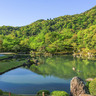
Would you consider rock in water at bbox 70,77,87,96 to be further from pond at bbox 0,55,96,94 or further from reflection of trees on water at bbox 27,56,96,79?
reflection of trees on water at bbox 27,56,96,79

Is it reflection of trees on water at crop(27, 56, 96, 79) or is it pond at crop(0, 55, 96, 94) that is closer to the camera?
pond at crop(0, 55, 96, 94)

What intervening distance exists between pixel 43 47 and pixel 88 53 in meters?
26.5

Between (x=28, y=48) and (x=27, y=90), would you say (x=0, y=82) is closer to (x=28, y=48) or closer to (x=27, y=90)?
(x=27, y=90)

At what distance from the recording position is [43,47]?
241ft

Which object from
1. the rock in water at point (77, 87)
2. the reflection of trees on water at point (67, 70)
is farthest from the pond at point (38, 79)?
the rock in water at point (77, 87)

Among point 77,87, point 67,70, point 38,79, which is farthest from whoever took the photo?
point 67,70

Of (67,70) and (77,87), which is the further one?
(67,70)

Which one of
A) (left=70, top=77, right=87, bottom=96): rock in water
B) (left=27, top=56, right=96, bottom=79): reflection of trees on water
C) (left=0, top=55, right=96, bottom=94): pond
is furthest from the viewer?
(left=27, top=56, right=96, bottom=79): reflection of trees on water

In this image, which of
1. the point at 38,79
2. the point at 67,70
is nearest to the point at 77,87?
the point at 38,79

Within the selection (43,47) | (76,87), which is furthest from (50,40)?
(76,87)

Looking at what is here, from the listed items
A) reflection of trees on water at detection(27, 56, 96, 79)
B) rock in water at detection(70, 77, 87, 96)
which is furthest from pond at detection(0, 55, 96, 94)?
rock in water at detection(70, 77, 87, 96)

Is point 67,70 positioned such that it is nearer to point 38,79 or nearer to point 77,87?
point 38,79

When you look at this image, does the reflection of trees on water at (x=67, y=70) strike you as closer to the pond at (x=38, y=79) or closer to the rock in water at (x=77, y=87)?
the pond at (x=38, y=79)

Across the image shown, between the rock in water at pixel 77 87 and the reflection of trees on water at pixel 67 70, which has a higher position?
the rock in water at pixel 77 87
